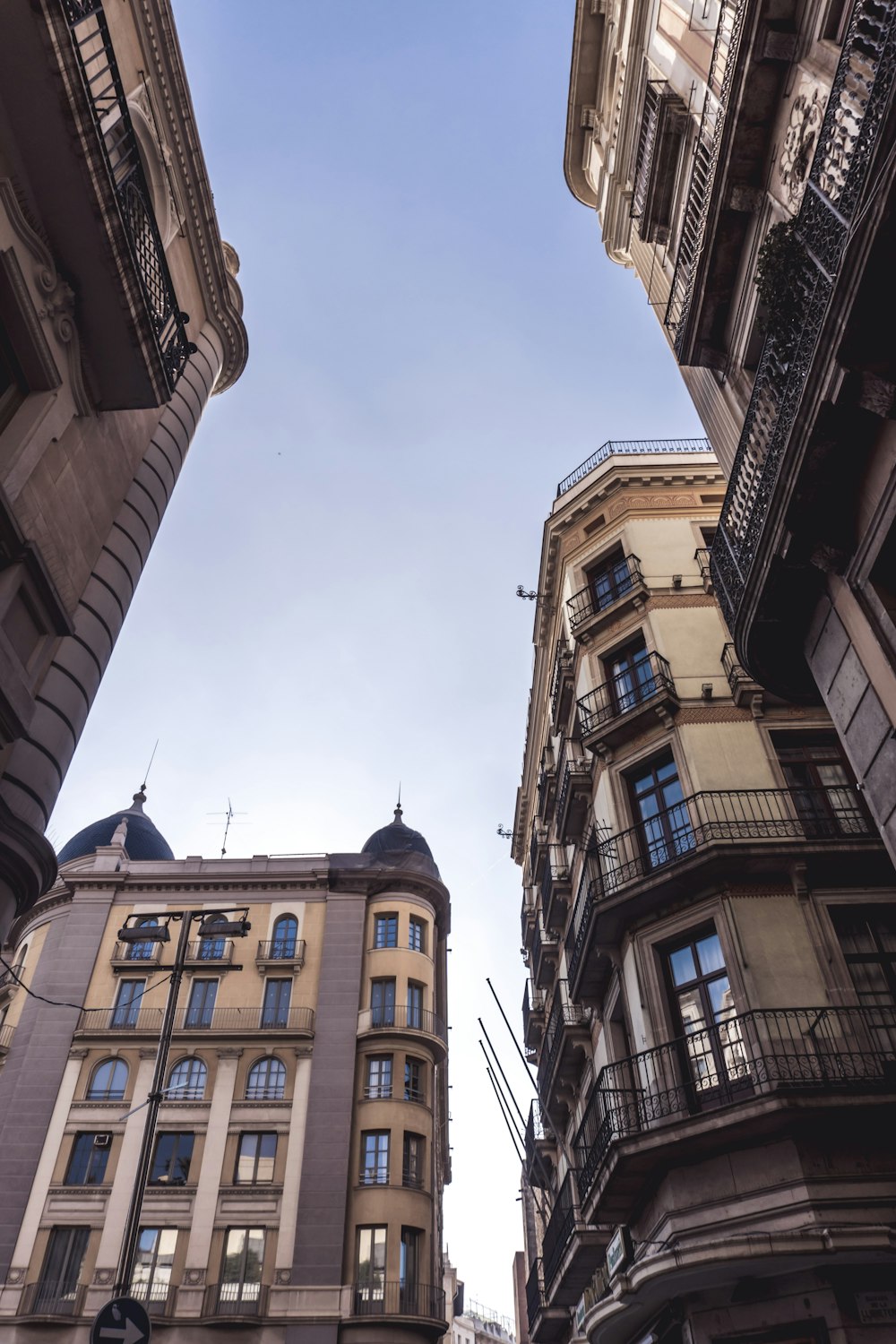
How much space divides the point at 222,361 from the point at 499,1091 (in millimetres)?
24995

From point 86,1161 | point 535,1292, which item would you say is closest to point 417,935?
point 535,1292

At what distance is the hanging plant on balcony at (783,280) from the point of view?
34.9 ft

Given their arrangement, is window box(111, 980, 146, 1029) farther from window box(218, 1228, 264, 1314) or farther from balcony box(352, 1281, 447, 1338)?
balcony box(352, 1281, 447, 1338)

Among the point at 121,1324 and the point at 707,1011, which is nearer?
the point at 121,1324

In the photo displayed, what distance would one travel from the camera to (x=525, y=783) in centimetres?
3553

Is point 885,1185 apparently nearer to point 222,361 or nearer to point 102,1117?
point 222,361

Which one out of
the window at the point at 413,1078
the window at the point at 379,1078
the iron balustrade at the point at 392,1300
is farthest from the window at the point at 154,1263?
the window at the point at 413,1078

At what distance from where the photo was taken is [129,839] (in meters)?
47.8

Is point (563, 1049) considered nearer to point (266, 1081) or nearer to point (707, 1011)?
point (707, 1011)

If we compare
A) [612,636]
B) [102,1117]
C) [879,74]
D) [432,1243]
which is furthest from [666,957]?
[102,1117]

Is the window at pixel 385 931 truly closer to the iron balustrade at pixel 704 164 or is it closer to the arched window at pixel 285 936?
the arched window at pixel 285 936

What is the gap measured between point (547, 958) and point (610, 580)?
12099 millimetres

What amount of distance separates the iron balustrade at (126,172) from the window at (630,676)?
39.7 ft

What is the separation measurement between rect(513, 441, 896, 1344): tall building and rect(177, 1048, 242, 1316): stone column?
36.2ft
